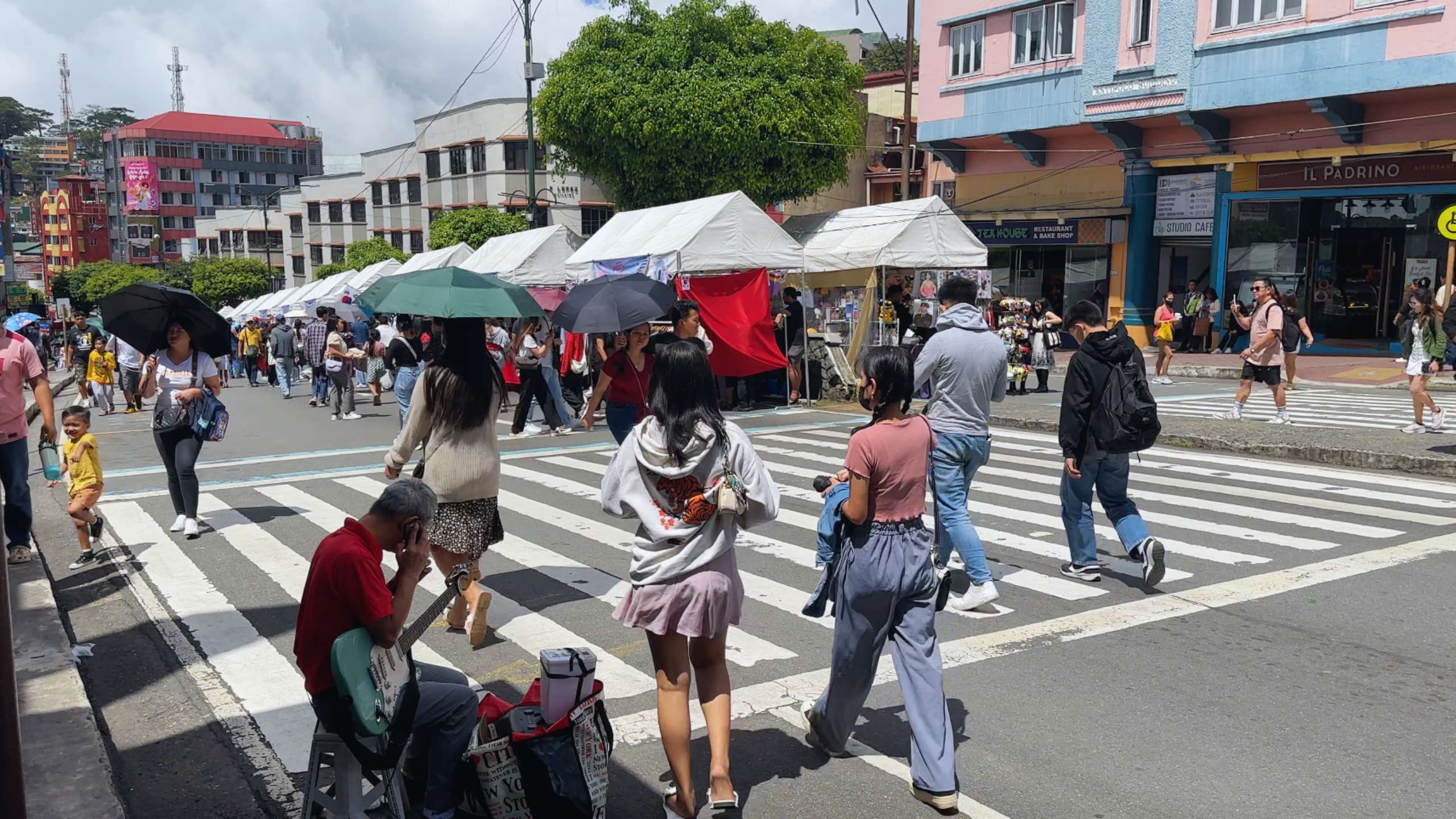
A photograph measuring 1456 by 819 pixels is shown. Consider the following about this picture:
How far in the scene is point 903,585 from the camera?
13.5ft

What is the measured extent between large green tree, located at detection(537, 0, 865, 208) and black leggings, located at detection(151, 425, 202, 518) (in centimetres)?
2428

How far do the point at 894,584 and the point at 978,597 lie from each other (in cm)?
256

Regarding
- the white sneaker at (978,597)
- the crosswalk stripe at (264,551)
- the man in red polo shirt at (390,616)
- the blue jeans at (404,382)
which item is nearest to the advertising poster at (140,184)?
the blue jeans at (404,382)

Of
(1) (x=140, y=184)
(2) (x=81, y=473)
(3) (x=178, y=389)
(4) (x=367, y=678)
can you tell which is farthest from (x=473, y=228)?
(1) (x=140, y=184)

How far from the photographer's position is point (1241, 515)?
30.4ft

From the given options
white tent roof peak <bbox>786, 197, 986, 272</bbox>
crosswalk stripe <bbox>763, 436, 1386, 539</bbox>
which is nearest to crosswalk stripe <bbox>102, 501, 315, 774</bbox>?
crosswalk stripe <bbox>763, 436, 1386, 539</bbox>

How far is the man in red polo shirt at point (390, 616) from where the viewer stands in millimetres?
3395

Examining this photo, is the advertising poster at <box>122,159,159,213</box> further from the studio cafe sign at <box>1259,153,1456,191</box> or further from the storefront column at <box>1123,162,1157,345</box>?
the studio cafe sign at <box>1259,153,1456,191</box>

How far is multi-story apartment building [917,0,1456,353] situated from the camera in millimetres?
21703

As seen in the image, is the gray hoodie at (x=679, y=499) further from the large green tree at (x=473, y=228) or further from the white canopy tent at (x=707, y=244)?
the large green tree at (x=473, y=228)

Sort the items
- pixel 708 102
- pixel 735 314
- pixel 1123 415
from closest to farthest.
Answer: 1. pixel 1123 415
2. pixel 735 314
3. pixel 708 102

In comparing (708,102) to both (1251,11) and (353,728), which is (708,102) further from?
(353,728)

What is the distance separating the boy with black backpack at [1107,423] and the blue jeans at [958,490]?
1.89 ft

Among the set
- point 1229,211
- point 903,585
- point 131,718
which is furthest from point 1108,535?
point 1229,211
